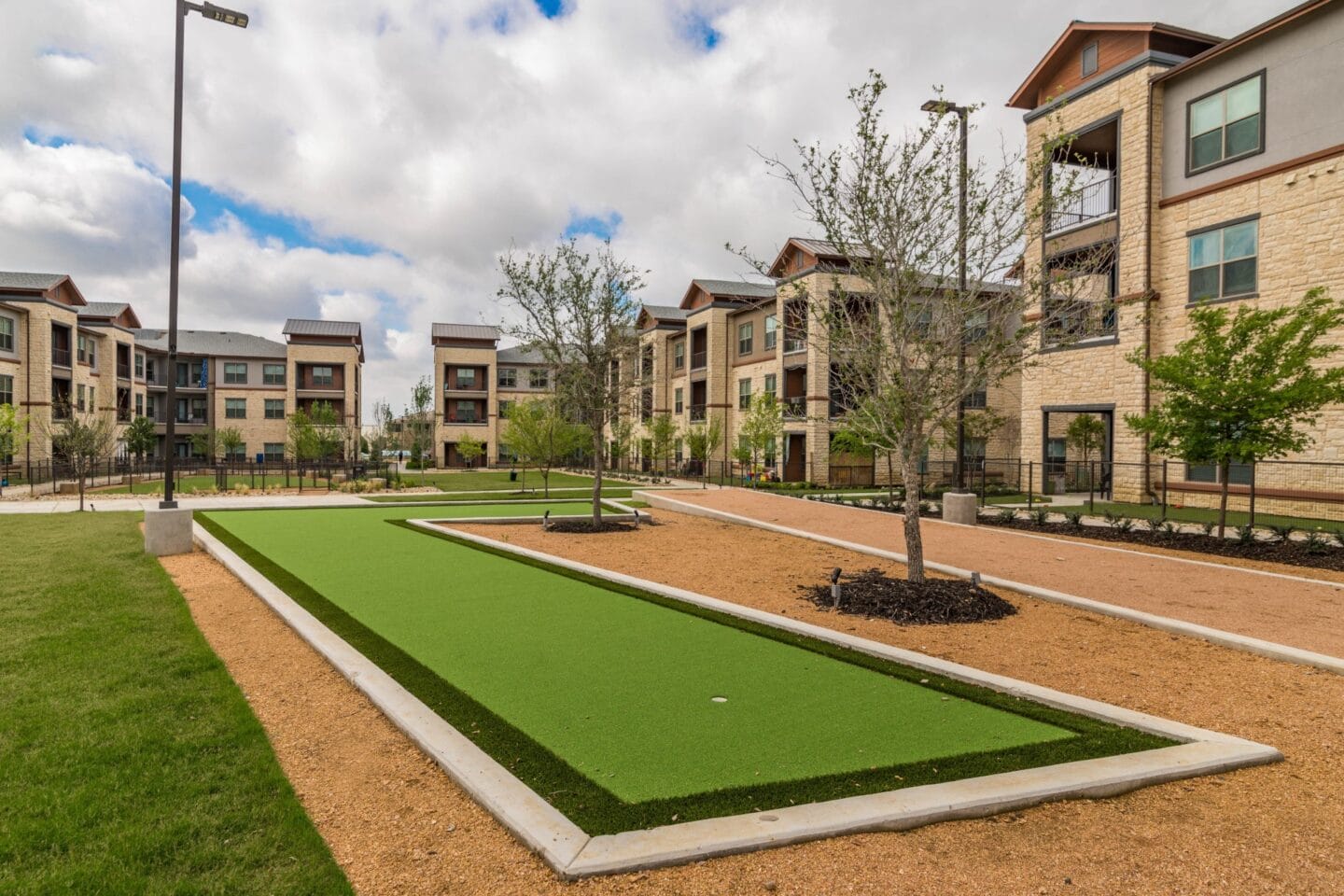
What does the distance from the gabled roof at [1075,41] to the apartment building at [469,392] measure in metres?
47.6

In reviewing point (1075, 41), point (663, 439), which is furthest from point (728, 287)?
point (1075, 41)

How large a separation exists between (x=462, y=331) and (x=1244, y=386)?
6284cm

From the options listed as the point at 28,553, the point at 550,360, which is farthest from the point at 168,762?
the point at 550,360

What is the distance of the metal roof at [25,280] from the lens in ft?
132

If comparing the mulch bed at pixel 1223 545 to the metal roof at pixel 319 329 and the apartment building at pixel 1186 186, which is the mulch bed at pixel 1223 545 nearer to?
the apartment building at pixel 1186 186

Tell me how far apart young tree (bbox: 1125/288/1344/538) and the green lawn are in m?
3.52

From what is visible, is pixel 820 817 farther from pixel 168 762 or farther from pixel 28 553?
pixel 28 553

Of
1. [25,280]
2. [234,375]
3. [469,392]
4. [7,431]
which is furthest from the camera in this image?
[469,392]

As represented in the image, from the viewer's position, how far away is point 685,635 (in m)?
7.77

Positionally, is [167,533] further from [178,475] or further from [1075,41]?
[178,475]

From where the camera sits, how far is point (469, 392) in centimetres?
6706

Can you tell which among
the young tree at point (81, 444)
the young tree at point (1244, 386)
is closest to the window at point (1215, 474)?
the young tree at point (1244, 386)

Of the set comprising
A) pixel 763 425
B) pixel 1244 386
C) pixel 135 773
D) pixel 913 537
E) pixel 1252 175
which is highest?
pixel 1252 175

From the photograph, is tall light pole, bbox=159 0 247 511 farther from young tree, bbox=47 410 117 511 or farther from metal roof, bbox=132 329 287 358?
metal roof, bbox=132 329 287 358
